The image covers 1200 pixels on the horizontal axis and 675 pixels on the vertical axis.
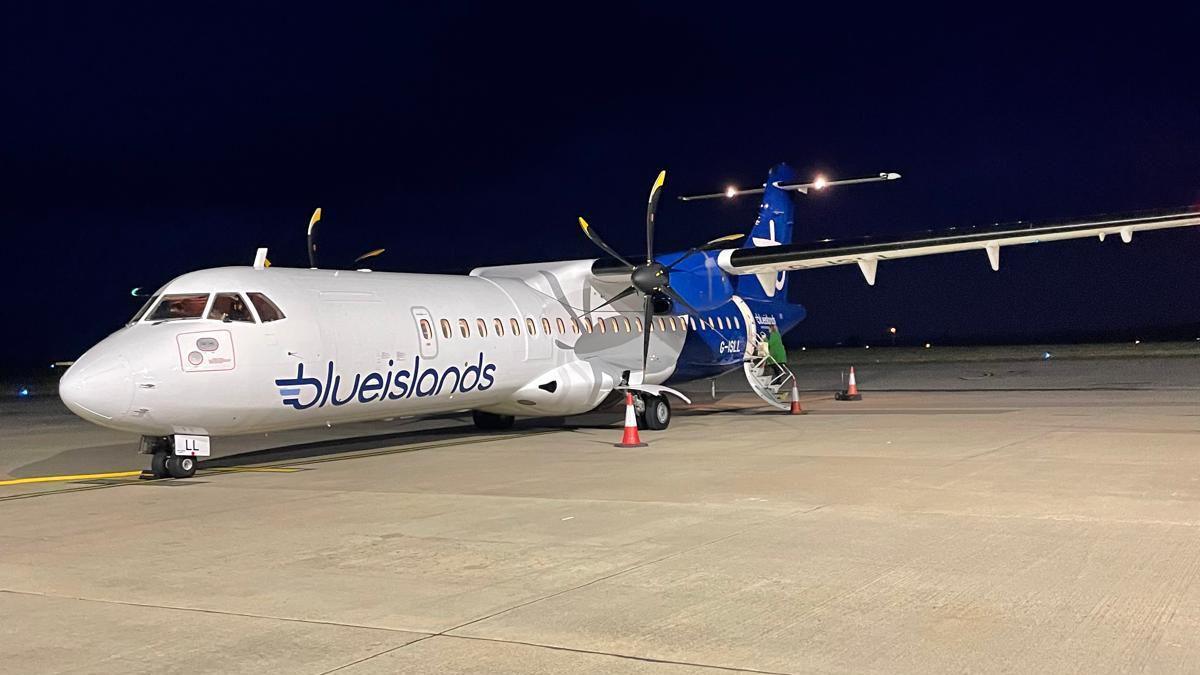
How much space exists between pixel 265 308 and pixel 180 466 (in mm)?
2181

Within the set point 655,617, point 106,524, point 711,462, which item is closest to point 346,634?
point 655,617

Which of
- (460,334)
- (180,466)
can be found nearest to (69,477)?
(180,466)

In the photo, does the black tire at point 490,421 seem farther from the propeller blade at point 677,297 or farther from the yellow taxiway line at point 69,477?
the yellow taxiway line at point 69,477

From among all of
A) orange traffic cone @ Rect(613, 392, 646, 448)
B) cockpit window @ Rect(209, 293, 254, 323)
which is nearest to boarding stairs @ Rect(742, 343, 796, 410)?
orange traffic cone @ Rect(613, 392, 646, 448)

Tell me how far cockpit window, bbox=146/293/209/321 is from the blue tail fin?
41.6ft

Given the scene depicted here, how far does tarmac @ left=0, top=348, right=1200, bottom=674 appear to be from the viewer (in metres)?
5.18

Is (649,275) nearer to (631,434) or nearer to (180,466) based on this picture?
(631,434)

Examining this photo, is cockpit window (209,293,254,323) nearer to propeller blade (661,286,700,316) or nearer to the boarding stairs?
propeller blade (661,286,700,316)

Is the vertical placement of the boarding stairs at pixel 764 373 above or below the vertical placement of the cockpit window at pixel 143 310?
below

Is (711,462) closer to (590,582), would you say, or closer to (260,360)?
(260,360)

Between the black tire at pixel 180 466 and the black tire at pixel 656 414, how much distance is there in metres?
8.10

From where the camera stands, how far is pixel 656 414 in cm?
1864

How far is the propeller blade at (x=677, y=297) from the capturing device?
18789 mm

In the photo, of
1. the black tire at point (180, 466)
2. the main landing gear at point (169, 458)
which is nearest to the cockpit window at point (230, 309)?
the main landing gear at point (169, 458)
